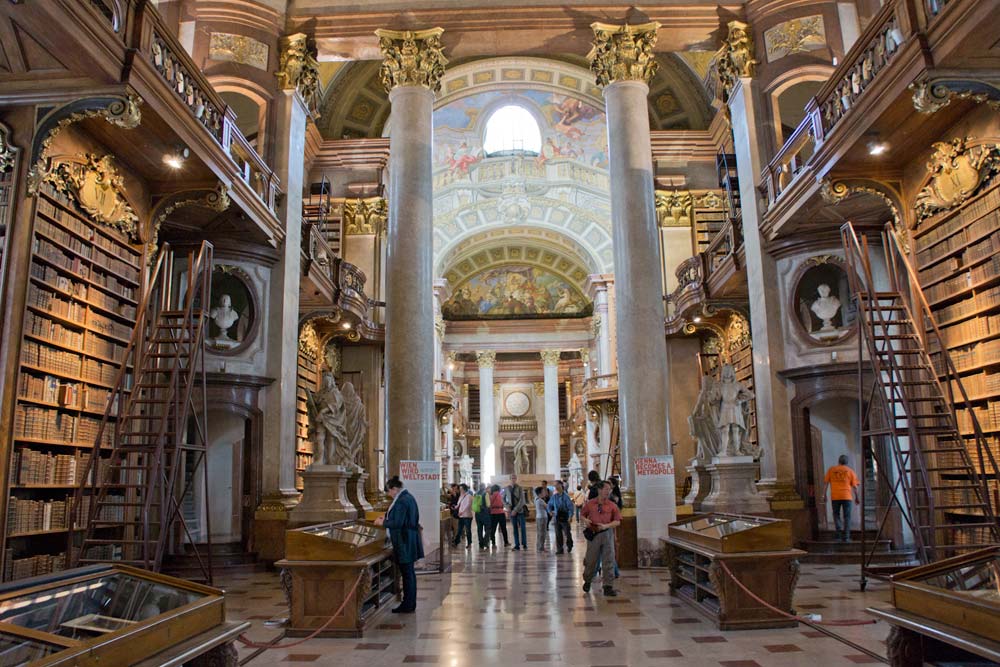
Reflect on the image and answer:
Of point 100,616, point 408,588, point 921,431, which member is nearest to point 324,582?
point 408,588

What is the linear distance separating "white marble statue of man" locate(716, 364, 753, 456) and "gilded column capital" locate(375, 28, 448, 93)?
250 inches

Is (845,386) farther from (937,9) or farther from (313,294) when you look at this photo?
(313,294)

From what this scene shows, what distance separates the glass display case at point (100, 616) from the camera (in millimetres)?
2355

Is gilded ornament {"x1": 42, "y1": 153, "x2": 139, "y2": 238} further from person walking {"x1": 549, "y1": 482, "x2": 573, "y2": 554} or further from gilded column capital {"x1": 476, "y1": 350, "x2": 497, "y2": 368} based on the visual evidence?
gilded column capital {"x1": 476, "y1": 350, "x2": 497, "y2": 368}

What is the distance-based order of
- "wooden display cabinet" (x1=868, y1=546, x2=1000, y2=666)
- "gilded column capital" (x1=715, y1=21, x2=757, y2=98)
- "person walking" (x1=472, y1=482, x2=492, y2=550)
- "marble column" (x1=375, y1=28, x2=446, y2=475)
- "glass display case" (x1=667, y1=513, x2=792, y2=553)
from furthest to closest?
1. "person walking" (x1=472, y1=482, x2=492, y2=550)
2. "gilded column capital" (x1=715, y1=21, x2=757, y2=98)
3. "marble column" (x1=375, y1=28, x2=446, y2=475)
4. "glass display case" (x1=667, y1=513, x2=792, y2=553)
5. "wooden display cabinet" (x1=868, y1=546, x2=1000, y2=666)

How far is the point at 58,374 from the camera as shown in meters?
7.31

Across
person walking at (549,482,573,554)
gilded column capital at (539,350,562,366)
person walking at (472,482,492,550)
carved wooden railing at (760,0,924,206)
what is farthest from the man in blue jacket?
gilded column capital at (539,350,562,366)

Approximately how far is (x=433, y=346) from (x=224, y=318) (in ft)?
10.1

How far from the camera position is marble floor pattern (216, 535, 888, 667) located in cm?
486

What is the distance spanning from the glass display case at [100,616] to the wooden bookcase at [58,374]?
12.7 feet

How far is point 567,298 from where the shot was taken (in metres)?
32.3

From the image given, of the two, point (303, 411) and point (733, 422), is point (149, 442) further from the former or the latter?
point (733, 422)

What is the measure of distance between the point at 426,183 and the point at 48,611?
9232 mm

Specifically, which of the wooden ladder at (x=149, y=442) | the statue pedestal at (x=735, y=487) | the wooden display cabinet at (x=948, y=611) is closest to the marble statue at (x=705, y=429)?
the statue pedestal at (x=735, y=487)
